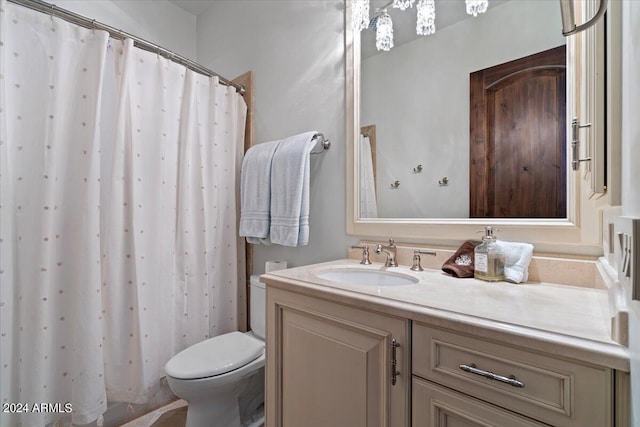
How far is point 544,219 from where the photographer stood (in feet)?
3.21

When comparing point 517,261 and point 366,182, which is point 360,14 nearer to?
point 366,182

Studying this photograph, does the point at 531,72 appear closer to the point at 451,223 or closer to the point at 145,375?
the point at 451,223

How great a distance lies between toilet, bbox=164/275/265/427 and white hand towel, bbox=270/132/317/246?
0.53 m

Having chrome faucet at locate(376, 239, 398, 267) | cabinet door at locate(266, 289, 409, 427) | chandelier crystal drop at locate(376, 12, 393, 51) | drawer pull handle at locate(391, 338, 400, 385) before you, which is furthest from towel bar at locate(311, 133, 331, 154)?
drawer pull handle at locate(391, 338, 400, 385)

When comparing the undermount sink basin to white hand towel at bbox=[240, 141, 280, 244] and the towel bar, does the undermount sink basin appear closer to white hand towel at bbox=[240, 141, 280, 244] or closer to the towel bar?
white hand towel at bbox=[240, 141, 280, 244]

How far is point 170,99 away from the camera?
1.57 metres

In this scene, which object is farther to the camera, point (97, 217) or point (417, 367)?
point (97, 217)

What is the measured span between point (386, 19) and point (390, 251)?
1044mm

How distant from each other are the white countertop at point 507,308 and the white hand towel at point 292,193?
1.39ft

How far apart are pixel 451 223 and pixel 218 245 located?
1264 millimetres

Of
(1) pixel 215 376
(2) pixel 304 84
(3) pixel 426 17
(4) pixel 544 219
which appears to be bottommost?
(1) pixel 215 376

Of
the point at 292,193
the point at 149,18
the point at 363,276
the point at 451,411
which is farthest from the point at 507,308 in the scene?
the point at 149,18

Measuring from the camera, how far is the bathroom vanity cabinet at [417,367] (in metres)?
0.51

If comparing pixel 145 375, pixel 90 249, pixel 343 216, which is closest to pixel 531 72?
pixel 343 216
